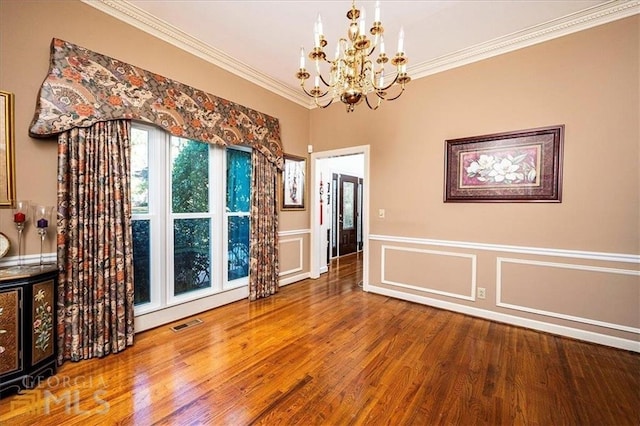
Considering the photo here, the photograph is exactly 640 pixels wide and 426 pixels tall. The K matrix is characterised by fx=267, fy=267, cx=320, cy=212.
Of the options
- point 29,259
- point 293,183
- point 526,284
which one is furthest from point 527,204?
point 29,259

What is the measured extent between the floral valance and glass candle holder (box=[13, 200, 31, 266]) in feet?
1.71

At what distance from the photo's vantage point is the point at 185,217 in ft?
9.94

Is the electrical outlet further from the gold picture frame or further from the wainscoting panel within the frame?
the gold picture frame

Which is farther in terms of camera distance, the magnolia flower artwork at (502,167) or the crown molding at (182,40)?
the magnolia flower artwork at (502,167)

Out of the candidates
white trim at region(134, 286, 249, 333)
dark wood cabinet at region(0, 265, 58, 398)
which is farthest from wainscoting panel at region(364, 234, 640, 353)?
dark wood cabinet at region(0, 265, 58, 398)

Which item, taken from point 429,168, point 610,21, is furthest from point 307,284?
point 610,21

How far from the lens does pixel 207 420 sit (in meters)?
1.58

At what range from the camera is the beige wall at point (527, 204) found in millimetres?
2369

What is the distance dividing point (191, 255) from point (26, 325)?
1462 millimetres

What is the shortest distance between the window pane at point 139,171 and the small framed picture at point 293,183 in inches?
70.3

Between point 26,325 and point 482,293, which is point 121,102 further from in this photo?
point 482,293

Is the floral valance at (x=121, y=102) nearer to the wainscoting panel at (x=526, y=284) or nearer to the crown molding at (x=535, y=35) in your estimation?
the crown molding at (x=535, y=35)

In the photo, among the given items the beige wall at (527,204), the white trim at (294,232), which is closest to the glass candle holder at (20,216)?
the white trim at (294,232)

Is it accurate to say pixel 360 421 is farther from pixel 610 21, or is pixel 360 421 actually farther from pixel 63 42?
pixel 610 21
